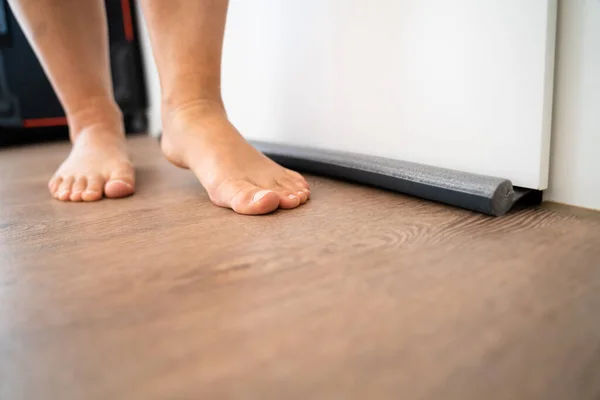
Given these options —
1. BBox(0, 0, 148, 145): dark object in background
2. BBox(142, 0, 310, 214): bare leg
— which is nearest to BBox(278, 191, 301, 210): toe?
BBox(142, 0, 310, 214): bare leg

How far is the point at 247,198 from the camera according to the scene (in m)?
0.83

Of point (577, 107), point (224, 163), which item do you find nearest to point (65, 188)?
point (224, 163)

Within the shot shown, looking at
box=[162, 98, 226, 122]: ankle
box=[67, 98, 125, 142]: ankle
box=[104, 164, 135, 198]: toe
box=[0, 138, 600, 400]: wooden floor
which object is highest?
box=[162, 98, 226, 122]: ankle

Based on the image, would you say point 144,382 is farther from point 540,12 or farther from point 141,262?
point 540,12

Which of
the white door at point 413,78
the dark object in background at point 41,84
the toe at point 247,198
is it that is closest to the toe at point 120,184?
the toe at point 247,198

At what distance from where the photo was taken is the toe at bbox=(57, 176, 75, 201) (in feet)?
3.26

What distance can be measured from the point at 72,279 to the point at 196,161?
0.41m

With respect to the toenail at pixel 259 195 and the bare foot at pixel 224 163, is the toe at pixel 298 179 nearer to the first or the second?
the bare foot at pixel 224 163

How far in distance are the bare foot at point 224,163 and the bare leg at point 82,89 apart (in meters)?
0.15

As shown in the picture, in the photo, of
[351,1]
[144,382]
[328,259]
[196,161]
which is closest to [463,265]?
[328,259]

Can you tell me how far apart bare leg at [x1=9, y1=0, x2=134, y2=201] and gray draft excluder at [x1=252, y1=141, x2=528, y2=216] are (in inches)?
15.8

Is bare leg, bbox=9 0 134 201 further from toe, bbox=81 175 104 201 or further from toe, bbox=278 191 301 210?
toe, bbox=278 191 301 210

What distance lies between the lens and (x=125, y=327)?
478mm

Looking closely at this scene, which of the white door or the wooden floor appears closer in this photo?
the wooden floor
